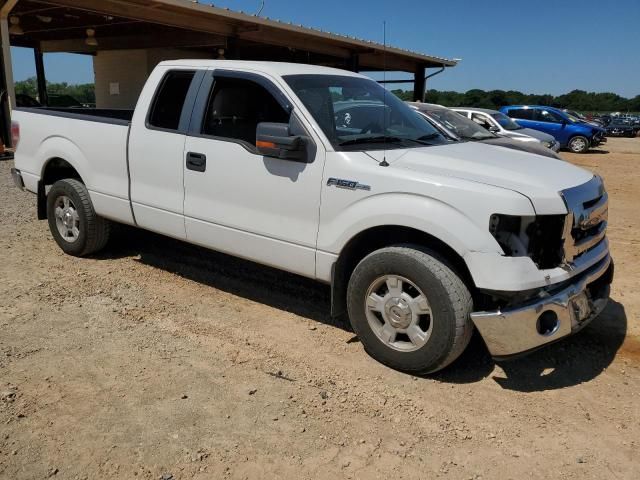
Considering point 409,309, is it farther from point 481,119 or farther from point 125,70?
point 125,70

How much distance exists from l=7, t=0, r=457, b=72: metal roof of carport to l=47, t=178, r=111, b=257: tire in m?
7.52

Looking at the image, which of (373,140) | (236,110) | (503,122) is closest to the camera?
(373,140)

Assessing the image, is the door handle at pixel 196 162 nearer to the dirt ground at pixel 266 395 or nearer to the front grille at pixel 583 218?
the dirt ground at pixel 266 395

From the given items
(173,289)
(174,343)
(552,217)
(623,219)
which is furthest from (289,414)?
(623,219)

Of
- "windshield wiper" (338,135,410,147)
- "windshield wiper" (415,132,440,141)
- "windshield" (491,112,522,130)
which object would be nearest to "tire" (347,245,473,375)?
"windshield wiper" (338,135,410,147)

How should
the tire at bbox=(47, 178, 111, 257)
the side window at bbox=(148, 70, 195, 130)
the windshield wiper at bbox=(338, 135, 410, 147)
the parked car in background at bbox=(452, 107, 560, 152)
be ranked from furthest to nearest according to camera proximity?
the parked car in background at bbox=(452, 107, 560, 152)
the tire at bbox=(47, 178, 111, 257)
the side window at bbox=(148, 70, 195, 130)
the windshield wiper at bbox=(338, 135, 410, 147)

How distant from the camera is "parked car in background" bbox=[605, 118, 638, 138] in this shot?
111 feet

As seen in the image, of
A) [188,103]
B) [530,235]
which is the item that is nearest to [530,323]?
[530,235]

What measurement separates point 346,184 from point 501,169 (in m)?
0.96

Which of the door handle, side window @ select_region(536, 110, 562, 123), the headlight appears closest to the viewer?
the headlight

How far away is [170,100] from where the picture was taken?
480 cm

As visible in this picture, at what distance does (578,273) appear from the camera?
3.49m

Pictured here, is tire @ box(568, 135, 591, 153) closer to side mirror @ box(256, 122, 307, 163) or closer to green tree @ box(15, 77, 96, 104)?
side mirror @ box(256, 122, 307, 163)

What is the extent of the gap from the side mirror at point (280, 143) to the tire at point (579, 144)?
814 inches
